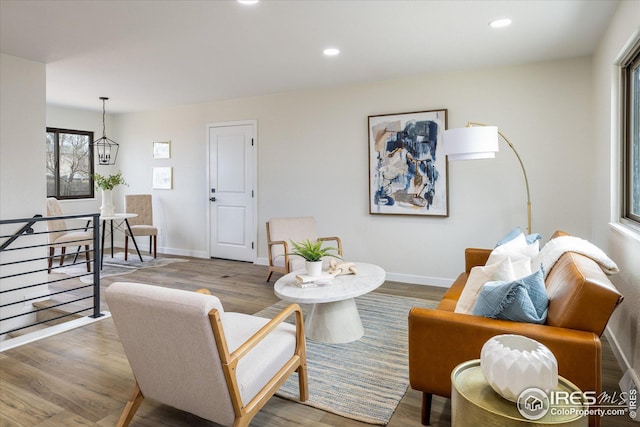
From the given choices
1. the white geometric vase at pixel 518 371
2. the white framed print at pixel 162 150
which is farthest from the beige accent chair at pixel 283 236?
the white geometric vase at pixel 518 371

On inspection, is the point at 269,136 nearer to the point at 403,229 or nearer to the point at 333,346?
the point at 403,229

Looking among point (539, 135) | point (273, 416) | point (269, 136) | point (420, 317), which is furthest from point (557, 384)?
point (269, 136)

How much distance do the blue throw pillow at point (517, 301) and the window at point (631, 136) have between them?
131 cm

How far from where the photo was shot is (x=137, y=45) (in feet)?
11.7

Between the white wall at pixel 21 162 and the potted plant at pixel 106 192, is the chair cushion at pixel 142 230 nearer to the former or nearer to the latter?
the potted plant at pixel 106 192

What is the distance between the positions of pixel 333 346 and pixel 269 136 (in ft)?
11.7

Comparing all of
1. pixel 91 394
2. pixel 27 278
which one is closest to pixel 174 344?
pixel 91 394

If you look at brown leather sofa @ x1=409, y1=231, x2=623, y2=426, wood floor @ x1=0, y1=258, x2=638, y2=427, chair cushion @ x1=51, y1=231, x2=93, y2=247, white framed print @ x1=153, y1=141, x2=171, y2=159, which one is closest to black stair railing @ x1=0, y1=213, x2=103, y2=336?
wood floor @ x1=0, y1=258, x2=638, y2=427

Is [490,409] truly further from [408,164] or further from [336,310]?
[408,164]

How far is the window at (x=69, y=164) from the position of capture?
6.46 m

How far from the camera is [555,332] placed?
1.65m

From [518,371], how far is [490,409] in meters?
0.15

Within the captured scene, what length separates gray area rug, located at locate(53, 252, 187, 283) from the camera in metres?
5.31

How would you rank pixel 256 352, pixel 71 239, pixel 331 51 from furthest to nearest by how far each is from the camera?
pixel 71 239 < pixel 331 51 < pixel 256 352
